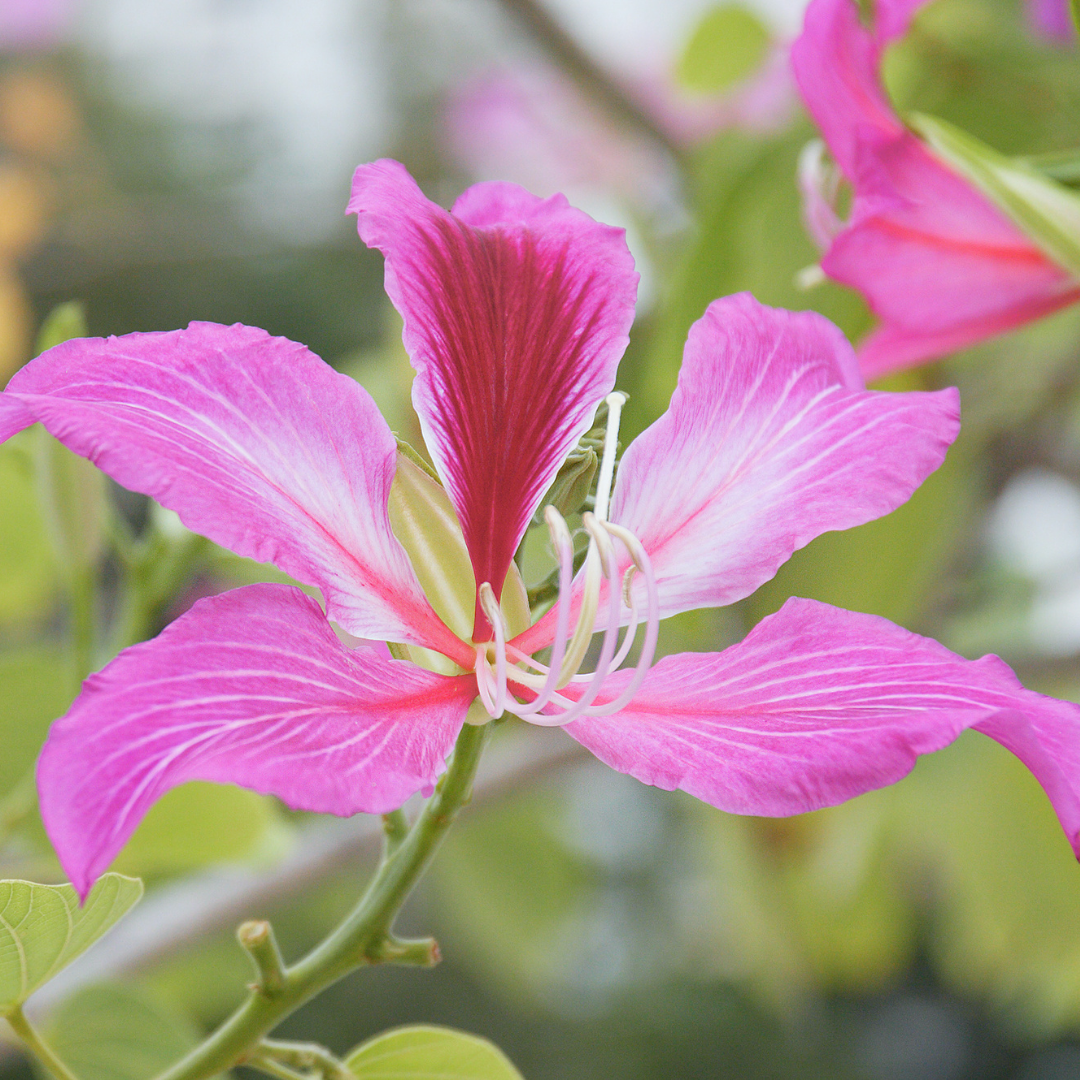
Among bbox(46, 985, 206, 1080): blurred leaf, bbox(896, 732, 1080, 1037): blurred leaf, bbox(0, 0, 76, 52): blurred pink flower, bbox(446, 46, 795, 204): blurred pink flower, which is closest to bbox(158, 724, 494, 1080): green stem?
bbox(46, 985, 206, 1080): blurred leaf

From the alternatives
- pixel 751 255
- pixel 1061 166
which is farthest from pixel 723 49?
pixel 1061 166

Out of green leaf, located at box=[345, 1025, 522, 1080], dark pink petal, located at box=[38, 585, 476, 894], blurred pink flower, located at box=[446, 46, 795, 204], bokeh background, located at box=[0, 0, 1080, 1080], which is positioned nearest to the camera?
→ dark pink petal, located at box=[38, 585, 476, 894]

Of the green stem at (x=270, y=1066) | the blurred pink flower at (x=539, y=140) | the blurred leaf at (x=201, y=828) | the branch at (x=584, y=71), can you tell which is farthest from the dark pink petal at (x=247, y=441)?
the blurred pink flower at (x=539, y=140)

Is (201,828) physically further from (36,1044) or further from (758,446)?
(758,446)

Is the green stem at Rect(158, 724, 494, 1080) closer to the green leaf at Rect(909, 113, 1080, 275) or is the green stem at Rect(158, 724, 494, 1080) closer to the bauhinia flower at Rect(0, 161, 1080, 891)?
the bauhinia flower at Rect(0, 161, 1080, 891)

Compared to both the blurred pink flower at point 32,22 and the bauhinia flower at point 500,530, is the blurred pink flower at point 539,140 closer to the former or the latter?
the blurred pink flower at point 32,22

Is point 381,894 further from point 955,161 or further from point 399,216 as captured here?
point 955,161

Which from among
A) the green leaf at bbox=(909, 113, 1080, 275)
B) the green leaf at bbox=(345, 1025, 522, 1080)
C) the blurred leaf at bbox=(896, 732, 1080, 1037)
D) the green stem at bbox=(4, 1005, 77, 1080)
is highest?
the green leaf at bbox=(909, 113, 1080, 275)
